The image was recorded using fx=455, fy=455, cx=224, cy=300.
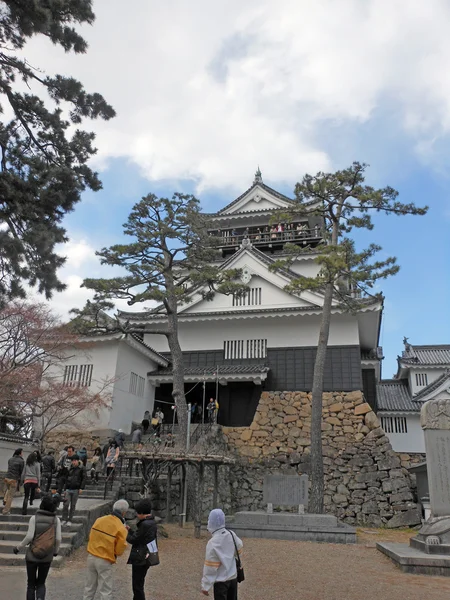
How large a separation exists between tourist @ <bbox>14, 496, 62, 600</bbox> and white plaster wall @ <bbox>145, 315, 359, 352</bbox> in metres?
15.8

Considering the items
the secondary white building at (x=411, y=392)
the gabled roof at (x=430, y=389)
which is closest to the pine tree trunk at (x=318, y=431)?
the secondary white building at (x=411, y=392)

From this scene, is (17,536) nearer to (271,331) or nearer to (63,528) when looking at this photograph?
(63,528)

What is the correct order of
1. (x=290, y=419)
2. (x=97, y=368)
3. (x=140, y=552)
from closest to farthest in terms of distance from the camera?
(x=140, y=552), (x=97, y=368), (x=290, y=419)

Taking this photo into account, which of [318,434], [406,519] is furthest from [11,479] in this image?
[406,519]

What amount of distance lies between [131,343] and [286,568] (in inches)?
473

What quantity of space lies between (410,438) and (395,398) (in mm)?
3210

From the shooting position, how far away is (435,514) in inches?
361

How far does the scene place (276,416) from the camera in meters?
18.9

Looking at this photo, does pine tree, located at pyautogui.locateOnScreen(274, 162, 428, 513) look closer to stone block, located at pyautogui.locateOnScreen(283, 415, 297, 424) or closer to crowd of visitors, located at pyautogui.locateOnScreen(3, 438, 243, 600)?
stone block, located at pyautogui.locateOnScreen(283, 415, 297, 424)

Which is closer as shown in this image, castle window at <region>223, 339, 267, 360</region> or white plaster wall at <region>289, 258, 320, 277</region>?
castle window at <region>223, 339, 267, 360</region>

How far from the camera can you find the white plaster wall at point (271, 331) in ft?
64.9

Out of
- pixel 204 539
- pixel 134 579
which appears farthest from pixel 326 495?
pixel 134 579

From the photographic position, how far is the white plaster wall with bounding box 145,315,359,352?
64.9 ft

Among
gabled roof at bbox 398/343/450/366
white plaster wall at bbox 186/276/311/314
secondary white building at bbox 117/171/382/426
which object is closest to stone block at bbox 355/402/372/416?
secondary white building at bbox 117/171/382/426
